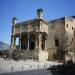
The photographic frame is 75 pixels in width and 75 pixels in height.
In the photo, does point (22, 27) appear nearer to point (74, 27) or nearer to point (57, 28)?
point (57, 28)

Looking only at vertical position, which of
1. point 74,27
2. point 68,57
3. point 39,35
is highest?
point 74,27

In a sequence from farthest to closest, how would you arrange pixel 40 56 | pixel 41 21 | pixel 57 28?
pixel 57 28 < pixel 41 21 < pixel 40 56

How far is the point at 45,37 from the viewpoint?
36.2 m

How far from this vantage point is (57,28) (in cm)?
3544

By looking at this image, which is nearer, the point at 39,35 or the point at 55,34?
the point at 39,35

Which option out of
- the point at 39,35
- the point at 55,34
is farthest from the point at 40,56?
the point at 55,34

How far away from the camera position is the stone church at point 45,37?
32.7m

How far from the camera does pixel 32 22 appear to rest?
34531 millimetres

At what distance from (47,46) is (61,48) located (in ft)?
12.4

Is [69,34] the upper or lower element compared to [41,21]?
lower

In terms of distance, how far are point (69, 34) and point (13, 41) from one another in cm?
1401

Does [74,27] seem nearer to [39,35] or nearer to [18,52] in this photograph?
[39,35]

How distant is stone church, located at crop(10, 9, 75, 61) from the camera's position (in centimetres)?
3269

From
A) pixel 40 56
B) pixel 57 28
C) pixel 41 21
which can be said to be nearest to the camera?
pixel 40 56
